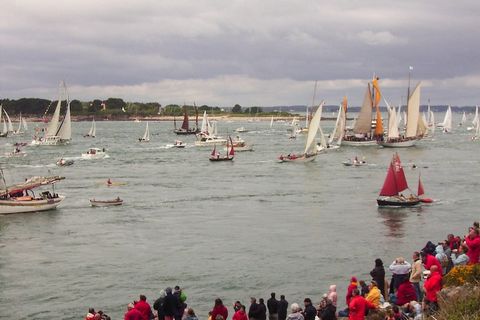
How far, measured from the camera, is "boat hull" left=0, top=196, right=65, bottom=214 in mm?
55000

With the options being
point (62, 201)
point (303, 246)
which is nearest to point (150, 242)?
point (303, 246)

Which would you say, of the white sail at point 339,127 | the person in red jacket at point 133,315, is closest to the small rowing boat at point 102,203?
the person in red jacket at point 133,315

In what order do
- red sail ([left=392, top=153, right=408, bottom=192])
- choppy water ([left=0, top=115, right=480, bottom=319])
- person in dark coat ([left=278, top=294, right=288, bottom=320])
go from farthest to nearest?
1. red sail ([left=392, top=153, right=408, bottom=192])
2. choppy water ([left=0, top=115, right=480, bottom=319])
3. person in dark coat ([left=278, top=294, right=288, bottom=320])

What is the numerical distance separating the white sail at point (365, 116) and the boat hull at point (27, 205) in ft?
274

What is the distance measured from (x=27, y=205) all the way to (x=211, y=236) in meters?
18.2

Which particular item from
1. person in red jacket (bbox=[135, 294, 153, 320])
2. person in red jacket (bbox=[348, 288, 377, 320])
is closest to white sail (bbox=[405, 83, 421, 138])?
person in red jacket (bbox=[135, 294, 153, 320])

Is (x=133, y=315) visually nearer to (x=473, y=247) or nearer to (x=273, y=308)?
(x=273, y=308)

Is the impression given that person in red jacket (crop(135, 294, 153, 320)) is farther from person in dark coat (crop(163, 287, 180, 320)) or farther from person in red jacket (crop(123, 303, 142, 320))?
person in dark coat (crop(163, 287, 180, 320))

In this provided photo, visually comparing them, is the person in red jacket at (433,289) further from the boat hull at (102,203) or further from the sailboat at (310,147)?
the sailboat at (310,147)

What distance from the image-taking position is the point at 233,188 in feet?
229

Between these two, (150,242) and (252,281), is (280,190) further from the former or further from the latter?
(252,281)

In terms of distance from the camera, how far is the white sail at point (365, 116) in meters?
132

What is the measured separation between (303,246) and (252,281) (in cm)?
846

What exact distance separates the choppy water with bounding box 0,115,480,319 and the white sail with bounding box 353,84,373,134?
4758 cm
